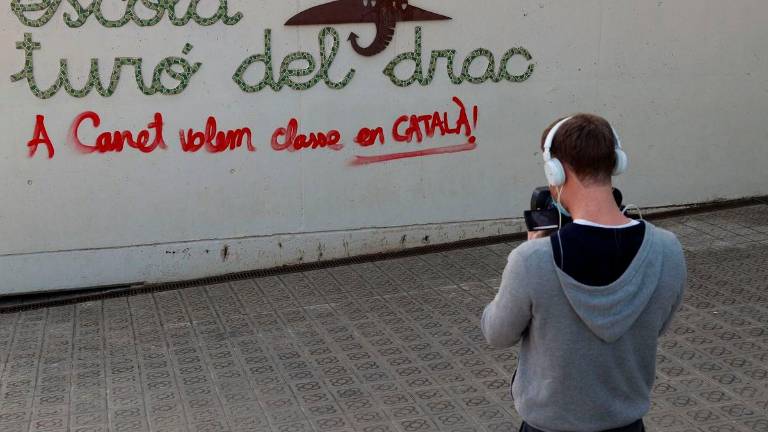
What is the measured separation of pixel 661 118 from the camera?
312 inches

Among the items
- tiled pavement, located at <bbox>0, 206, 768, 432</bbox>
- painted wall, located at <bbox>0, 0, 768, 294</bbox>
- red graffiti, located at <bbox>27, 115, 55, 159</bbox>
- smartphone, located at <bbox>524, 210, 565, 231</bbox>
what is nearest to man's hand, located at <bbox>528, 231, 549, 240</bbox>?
smartphone, located at <bbox>524, 210, 565, 231</bbox>

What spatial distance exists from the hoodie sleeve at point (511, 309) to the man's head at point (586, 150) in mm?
268

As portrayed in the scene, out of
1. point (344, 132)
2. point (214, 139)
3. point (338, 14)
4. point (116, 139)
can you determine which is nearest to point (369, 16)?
point (338, 14)

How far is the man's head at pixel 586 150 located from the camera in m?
2.62

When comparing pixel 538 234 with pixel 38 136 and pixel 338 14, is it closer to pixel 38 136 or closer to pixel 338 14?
pixel 338 14

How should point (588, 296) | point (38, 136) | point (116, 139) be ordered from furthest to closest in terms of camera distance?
point (116, 139)
point (38, 136)
point (588, 296)

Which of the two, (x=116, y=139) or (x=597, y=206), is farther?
(x=116, y=139)

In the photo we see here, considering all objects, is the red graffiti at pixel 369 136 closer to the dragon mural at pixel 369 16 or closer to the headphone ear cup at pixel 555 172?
the dragon mural at pixel 369 16

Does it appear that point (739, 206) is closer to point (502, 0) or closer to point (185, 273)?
point (502, 0)

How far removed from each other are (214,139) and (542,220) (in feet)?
14.9

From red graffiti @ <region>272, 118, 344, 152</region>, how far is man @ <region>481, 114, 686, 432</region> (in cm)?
459

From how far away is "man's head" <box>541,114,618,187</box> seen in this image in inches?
103

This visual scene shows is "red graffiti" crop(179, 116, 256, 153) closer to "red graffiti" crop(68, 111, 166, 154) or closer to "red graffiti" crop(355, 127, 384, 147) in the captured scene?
"red graffiti" crop(68, 111, 166, 154)

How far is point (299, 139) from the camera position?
7172 millimetres
